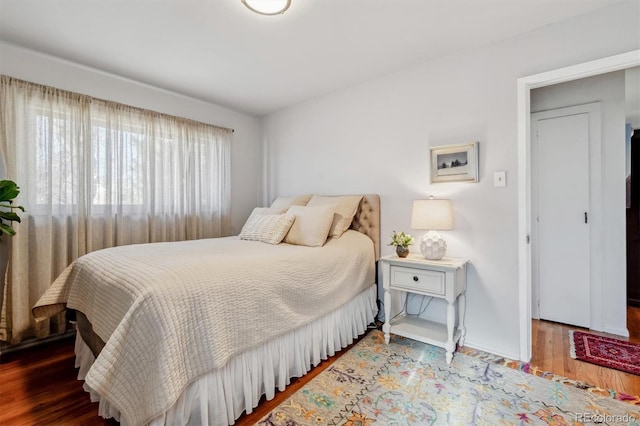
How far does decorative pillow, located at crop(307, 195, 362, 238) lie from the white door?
1822mm

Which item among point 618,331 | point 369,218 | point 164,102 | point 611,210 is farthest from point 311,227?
point 618,331

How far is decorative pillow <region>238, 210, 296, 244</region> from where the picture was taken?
2.52 m

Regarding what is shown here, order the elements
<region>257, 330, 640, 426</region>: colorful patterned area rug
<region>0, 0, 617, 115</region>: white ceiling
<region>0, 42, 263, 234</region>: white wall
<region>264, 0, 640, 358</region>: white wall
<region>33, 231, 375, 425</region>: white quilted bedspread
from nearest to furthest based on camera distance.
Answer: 1. <region>33, 231, 375, 425</region>: white quilted bedspread
2. <region>257, 330, 640, 426</region>: colorful patterned area rug
3. <region>0, 0, 617, 115</region>: white ceiling
4. <region>264, 0, 640, 358</region>: white wall
5. <region>0, 42, 263, 234</region>: white wall

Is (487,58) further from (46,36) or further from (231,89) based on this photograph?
(46,36)

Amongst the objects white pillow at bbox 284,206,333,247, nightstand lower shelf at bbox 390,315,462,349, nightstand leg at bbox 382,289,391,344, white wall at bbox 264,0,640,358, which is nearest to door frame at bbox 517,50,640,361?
white wall at bbox 264,0,640,358

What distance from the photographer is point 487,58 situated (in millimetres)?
2264

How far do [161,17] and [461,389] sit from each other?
3.09m

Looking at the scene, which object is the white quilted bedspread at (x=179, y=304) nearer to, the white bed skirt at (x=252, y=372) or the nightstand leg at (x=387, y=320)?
the white bed skirt at (x=252, y=372)

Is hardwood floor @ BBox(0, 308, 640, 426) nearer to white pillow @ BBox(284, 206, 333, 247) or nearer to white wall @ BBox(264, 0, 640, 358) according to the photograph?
white wall @ BBox(264, 0, 640, 358)

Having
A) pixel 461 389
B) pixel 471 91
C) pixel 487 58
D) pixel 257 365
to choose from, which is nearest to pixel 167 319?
pixel 257 365

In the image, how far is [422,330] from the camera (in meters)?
2.31

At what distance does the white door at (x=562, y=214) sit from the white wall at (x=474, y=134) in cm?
102

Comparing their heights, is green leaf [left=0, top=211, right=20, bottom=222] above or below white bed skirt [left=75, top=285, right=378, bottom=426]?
above

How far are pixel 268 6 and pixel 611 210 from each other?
10.7 feet
